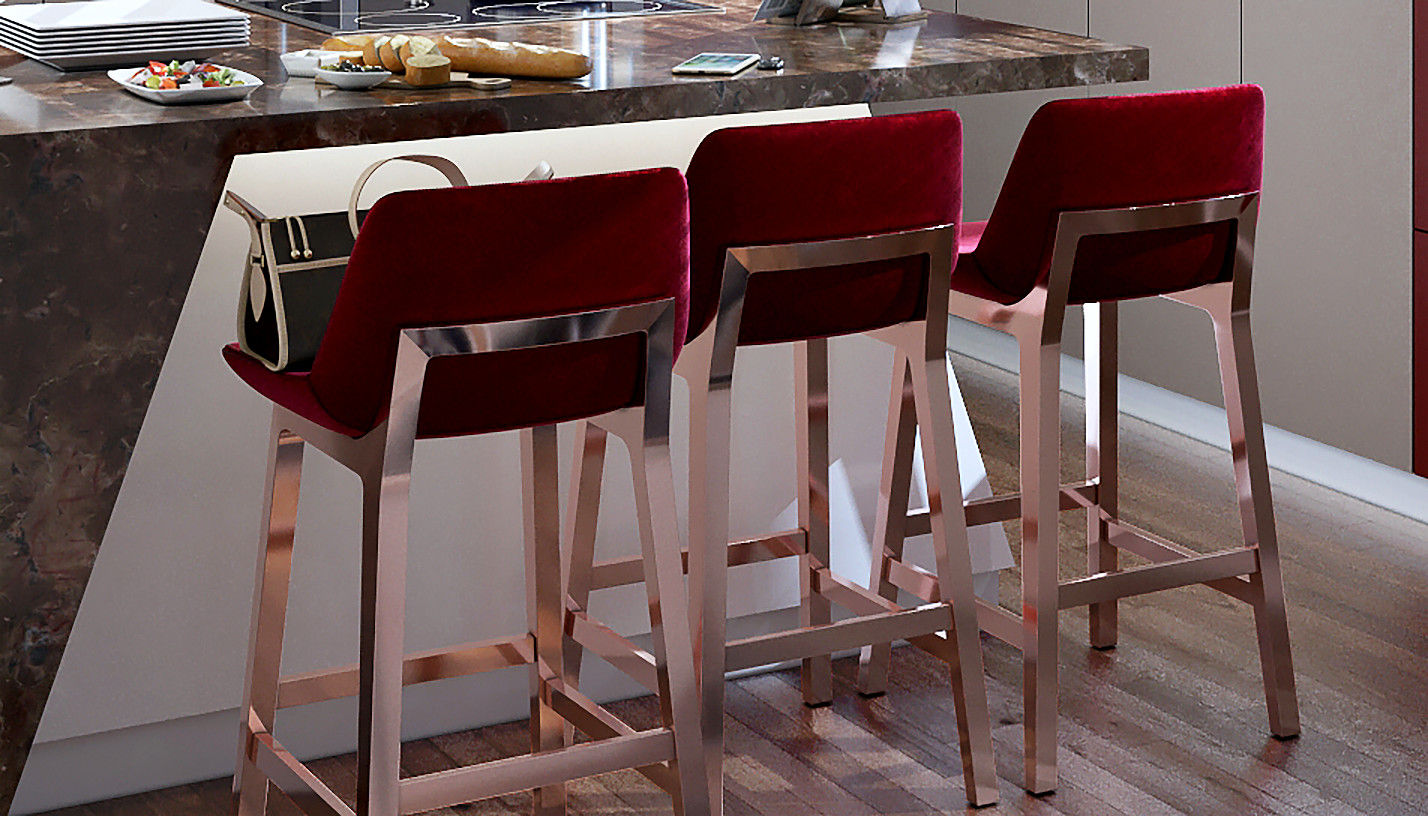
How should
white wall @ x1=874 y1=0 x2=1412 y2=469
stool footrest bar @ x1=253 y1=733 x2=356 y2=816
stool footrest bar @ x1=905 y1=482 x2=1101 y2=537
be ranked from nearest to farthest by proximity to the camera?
stool footrest bar @ x1=253 y1=733 x2=356 y2=816
stool footrest bar @ x1=905 y1=482 x2=1101 y2=537
white wall @ x1=874 y1=0 x2=1412 y2=469

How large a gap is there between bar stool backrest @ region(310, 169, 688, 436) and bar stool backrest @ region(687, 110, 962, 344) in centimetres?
20

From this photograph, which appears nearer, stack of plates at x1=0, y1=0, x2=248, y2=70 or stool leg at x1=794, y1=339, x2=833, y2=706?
stack of plates at x1=0, y1=0, x2=248, y2=70

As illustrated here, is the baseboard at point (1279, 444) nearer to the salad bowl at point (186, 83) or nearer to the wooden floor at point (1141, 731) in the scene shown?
the wooden floor at point (1141, 731)

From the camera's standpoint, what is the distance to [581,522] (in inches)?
102

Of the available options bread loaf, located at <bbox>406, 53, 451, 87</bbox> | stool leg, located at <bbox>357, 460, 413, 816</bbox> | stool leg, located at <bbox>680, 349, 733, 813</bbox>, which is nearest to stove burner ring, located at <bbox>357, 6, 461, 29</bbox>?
bread loaf, located at <bbox>406, 53, 451, 87</bbox>

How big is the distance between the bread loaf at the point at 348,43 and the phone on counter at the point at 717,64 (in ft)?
1.47

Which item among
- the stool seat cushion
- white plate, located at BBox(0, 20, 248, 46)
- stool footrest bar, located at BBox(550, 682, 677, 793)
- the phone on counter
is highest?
white plate, located at BBox(0, 20, 248, 46)

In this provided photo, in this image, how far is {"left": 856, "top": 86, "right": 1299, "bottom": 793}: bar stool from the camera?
8.17 feet

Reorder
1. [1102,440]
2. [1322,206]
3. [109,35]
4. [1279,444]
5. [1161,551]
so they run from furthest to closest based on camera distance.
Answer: [1279,444] → [1322,206] → [1102,440] → [1161,551] → [109,35]

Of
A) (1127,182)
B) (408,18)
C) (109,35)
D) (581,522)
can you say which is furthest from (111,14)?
(1127,182)

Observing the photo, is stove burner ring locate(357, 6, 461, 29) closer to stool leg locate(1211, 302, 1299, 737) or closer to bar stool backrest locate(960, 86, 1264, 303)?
Answer: bar stool backrest locate(960, 86, 1264, 303)

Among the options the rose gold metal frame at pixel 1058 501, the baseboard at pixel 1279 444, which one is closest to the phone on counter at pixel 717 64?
the rose gold metal frame at pixel 1058 501

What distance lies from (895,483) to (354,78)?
113 centimetres

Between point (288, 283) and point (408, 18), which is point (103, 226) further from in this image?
point (408, 18)
